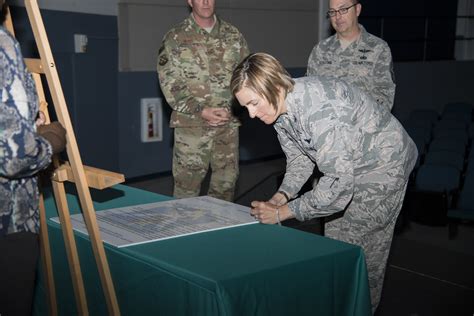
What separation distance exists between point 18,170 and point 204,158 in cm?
214

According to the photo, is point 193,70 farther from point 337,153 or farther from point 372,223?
point 337,153

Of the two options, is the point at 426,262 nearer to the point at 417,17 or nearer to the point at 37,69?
the point at 37,69

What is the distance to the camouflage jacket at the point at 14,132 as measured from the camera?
58.7 inches

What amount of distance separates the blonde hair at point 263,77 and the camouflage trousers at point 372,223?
0.57m

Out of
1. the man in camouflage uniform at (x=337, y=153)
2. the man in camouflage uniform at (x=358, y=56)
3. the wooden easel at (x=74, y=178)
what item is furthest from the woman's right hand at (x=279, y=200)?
the man in camouflage uniform at (x=358, y=56)

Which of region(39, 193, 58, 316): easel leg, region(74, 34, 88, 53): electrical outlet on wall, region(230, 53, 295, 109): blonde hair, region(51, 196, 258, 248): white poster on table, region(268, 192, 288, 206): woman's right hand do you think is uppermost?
region(74, 34, 88, 53): electrical outlet on wall

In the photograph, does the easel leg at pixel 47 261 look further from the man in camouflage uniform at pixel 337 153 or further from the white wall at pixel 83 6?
the white wall at pixel 83 6

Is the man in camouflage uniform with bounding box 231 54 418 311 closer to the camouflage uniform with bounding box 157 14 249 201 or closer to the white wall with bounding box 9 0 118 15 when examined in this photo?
the camouflage uniform with bounding box 157 14 249 201

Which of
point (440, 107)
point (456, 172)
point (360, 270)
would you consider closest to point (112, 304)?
point (360, 270)

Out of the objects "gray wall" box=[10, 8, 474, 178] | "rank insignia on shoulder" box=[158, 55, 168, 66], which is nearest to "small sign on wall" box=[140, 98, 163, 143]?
"gray wall" box=[10, 8, 474, 178]

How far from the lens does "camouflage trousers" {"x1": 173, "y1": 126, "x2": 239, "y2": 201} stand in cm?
361

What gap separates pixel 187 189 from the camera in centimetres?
365

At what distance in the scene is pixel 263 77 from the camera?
6.26ft

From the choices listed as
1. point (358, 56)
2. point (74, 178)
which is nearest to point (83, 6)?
point (358, 56)
